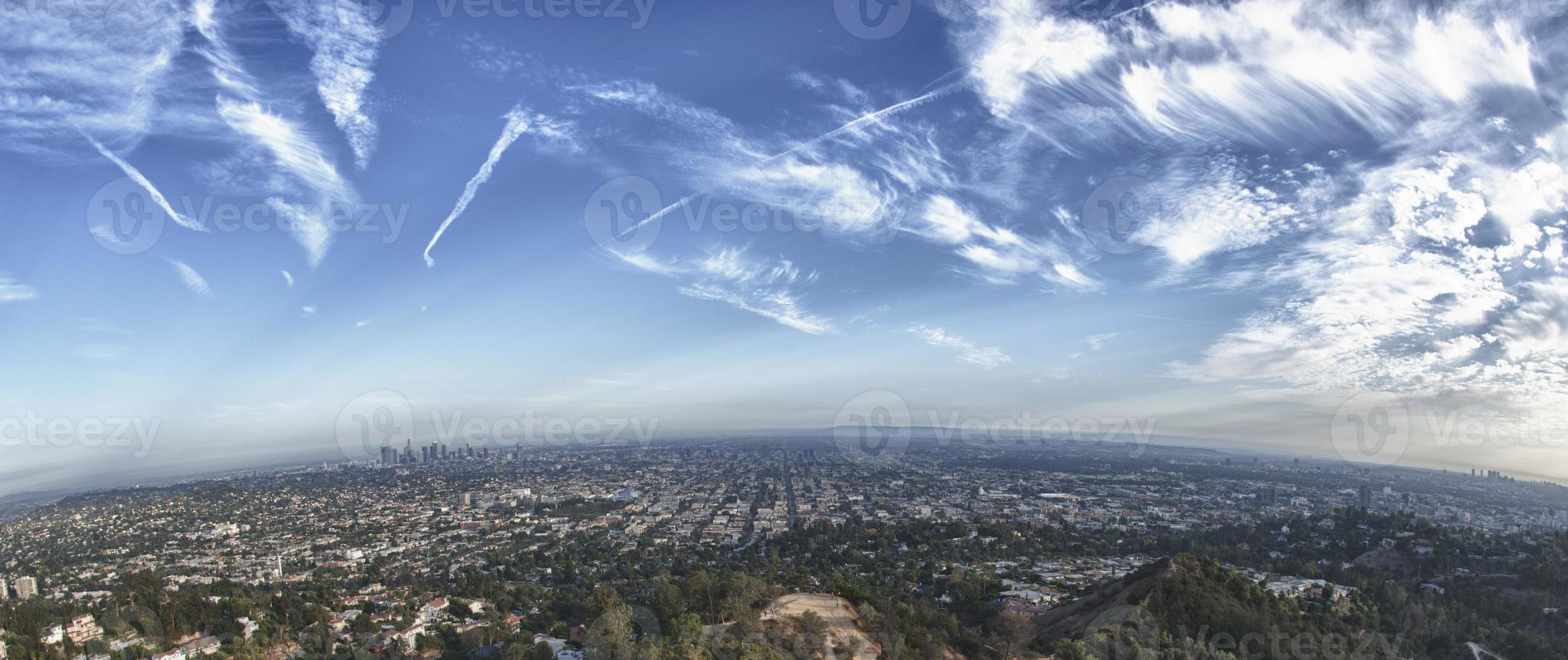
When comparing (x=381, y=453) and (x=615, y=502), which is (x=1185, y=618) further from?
(x=381, y=453)

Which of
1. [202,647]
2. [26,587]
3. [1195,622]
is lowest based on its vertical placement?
[26,587]

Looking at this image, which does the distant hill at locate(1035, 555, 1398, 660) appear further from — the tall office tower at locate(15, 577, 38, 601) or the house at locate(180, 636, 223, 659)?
the tall office tower at locate(15, 577, 38, 601)

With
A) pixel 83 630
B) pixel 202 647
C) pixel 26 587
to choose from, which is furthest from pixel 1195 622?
pixel 26 587

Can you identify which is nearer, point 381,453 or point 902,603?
point 902,603

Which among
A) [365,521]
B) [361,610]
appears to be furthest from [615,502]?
[361,610]

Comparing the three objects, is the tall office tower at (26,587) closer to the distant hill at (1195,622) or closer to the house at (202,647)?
the house at (202,647)

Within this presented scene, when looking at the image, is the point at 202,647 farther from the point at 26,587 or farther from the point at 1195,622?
the point at 1195,622

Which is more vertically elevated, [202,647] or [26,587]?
[202,647]
